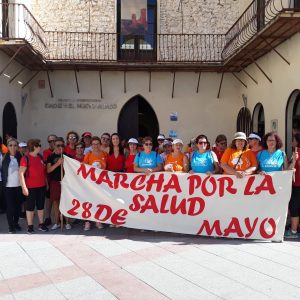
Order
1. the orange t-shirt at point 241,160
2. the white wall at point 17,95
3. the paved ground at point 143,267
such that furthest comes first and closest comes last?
the white wall at point 17,95
the orange t-shirt at point 241,160
the paved ground at point 143,267

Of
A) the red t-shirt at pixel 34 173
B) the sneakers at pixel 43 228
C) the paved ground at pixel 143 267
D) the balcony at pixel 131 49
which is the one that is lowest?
the paved ground at pixel 143 267

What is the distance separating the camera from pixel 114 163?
24.0 ft

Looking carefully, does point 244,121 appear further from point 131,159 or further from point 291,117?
point 131,159

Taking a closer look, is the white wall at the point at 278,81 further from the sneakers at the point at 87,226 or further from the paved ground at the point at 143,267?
the sneakers at the point at 87,226

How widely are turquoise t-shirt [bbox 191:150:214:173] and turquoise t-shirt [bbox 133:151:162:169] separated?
0.68m

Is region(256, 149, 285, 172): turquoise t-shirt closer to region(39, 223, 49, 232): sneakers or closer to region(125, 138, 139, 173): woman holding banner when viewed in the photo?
region(125, 138, 139, 173): woman holding banner

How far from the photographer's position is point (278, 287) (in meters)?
4.41

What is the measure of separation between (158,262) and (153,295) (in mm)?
1062

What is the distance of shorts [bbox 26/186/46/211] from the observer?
6945 mm

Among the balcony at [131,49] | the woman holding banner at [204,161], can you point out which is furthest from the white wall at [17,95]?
the woman holding banner at [204,161]

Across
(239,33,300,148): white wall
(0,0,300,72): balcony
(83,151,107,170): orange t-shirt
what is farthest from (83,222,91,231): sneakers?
(0,0,300,72): balcony

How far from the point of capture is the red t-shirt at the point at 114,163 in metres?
7.32

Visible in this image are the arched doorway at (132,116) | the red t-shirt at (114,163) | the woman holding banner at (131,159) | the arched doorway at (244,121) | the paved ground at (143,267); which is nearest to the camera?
the paved ground at (143,267)

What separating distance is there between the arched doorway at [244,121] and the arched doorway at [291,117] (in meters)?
3.07
